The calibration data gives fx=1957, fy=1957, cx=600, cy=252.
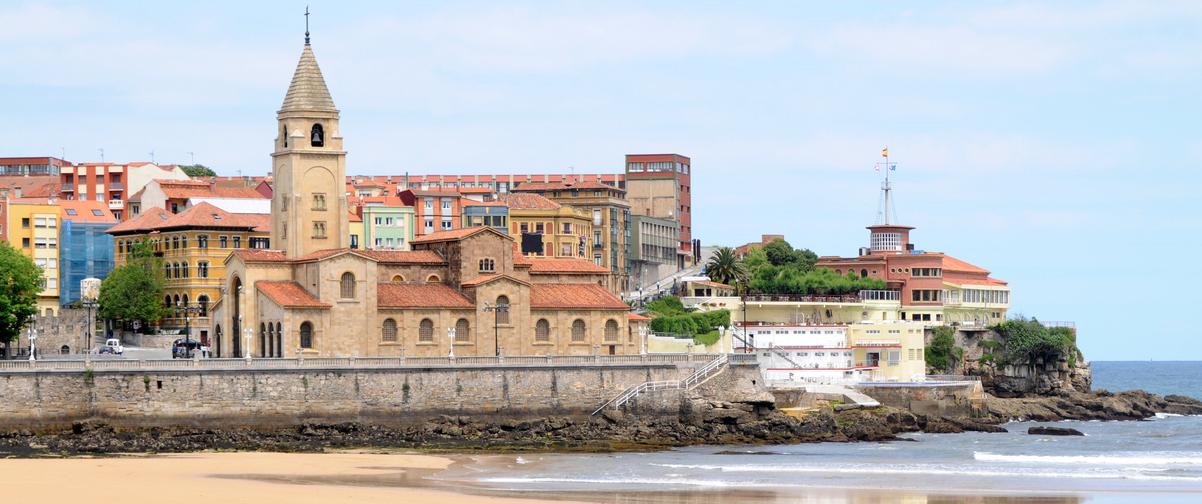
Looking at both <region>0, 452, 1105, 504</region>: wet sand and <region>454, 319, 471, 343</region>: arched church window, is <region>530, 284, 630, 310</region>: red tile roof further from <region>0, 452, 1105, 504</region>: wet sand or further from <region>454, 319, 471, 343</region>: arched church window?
<region>0, 452, 1105, 504</region>: wet sand

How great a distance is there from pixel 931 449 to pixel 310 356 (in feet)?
86.0

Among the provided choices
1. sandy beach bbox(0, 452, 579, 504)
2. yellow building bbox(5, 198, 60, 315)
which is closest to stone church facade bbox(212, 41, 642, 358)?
sandy beach bbox(0, 452, 579, 504)

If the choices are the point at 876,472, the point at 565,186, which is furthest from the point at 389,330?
the point at 565,186

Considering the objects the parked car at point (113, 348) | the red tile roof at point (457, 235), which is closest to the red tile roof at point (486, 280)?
the red tile roof at point (457, 235)

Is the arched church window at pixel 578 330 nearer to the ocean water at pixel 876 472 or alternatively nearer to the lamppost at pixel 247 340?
the lamppost at pixel 247 340

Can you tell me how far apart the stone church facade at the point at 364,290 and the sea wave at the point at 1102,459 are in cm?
2283

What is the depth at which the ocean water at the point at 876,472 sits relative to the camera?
59.2 meters

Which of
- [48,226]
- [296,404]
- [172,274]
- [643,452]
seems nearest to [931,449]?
[643,452]

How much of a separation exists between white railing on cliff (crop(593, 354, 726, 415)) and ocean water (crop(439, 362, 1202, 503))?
→ 6.18 m

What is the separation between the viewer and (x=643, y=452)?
72938mm

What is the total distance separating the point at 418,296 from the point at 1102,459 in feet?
102

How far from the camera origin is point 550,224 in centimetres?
13250

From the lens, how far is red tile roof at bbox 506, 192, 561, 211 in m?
133

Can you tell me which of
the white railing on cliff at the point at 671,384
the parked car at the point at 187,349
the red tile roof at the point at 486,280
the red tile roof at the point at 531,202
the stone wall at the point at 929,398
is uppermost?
the red tile roof at the point at 531,202
